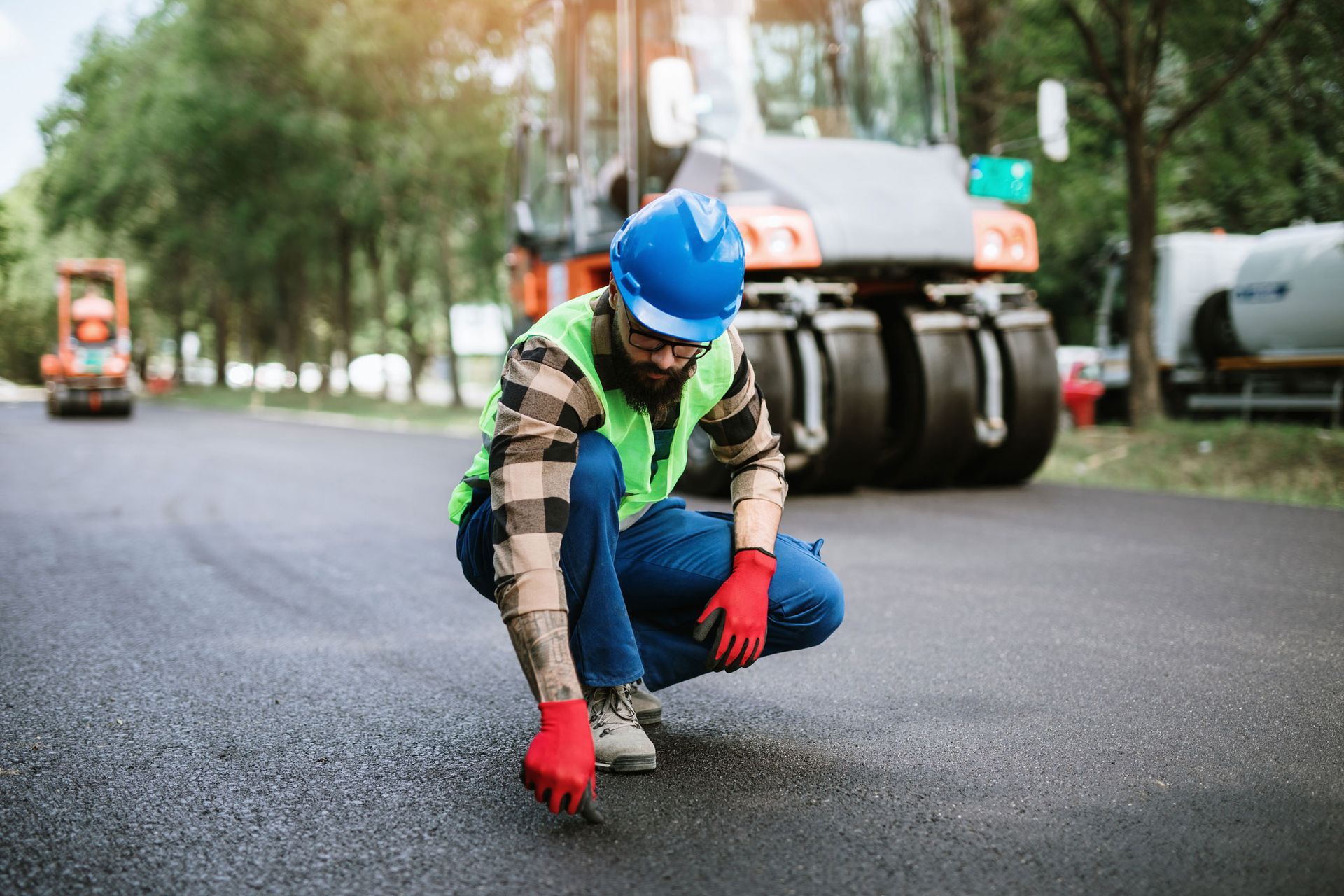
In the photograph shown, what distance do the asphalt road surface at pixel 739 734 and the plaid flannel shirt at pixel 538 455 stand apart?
54cm

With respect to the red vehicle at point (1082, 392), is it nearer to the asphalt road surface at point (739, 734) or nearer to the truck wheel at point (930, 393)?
the truck wheel at point (930, 393)

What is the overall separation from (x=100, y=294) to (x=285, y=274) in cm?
758

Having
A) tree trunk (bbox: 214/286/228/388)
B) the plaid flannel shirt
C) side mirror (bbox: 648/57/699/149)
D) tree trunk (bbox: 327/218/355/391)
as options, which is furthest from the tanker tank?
tree trunk (bbox: 214/286/228/388)

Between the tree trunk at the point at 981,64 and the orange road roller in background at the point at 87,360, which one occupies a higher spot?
the tree trunk at the point at 981,64

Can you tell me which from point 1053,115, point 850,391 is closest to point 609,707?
point 850,391

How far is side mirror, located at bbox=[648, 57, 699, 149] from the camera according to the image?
274 inches

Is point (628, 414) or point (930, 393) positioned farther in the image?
point (930, 393)

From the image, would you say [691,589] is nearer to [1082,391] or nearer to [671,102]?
[671,102]

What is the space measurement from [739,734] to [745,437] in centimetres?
82

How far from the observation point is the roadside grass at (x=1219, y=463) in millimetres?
9164

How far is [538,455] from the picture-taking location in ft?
8.52

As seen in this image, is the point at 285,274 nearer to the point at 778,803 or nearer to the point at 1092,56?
the point at 1092,56

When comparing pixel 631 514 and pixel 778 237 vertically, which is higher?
pixel 778 237

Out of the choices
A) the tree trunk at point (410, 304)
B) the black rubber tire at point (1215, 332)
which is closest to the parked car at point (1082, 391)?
the black rubber tire at point (1215, 332)
